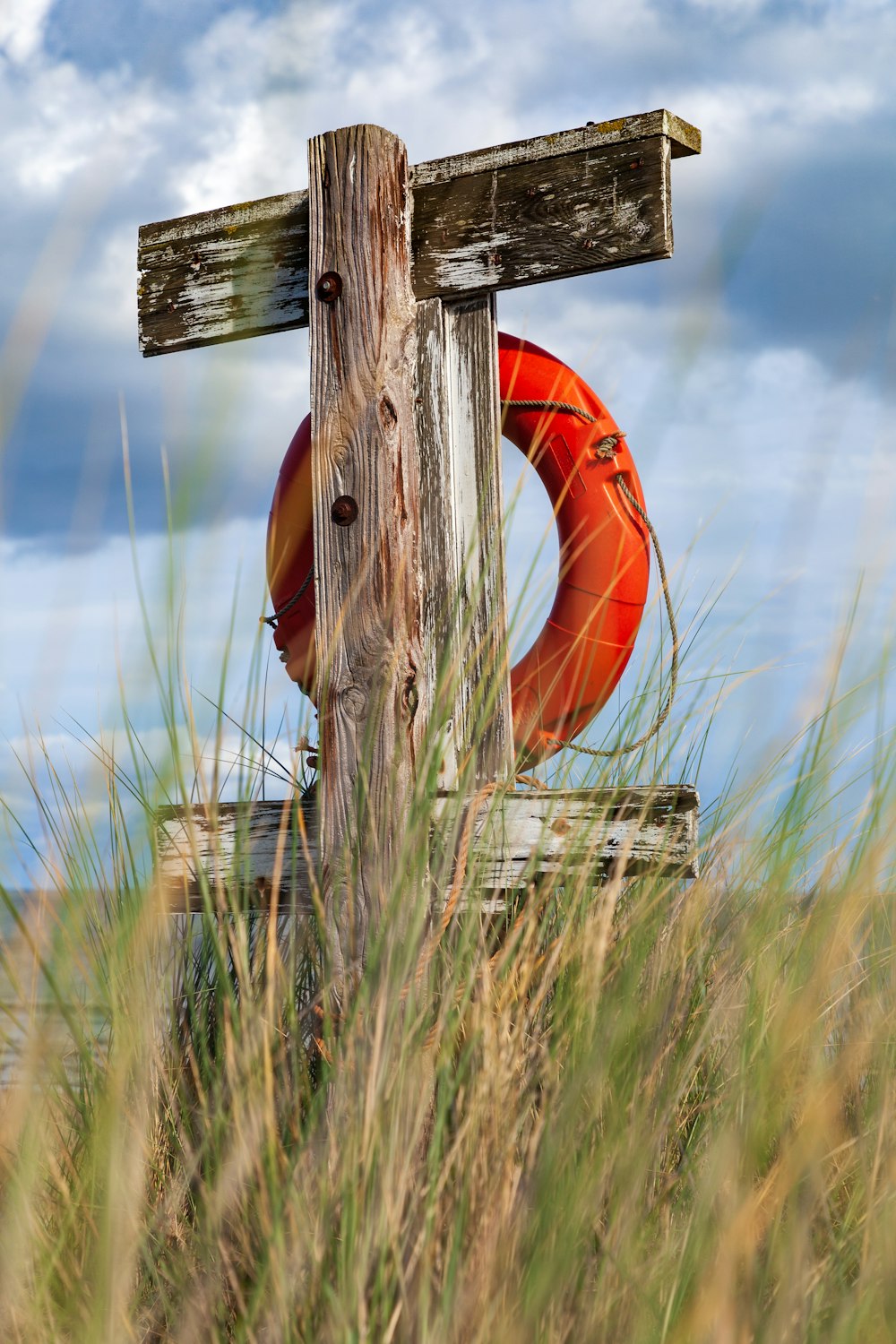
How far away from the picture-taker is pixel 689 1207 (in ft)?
5.24

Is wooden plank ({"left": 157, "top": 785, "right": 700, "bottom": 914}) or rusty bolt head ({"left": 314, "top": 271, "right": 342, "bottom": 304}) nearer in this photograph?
wooden plank ({"left": 157, "top": 785, "right": 700, "bottom": 914})

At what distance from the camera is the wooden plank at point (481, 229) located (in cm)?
233

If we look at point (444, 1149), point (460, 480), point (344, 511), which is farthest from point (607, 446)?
point (444, 1149)

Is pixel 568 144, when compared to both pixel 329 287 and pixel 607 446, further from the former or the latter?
pixel 607 446

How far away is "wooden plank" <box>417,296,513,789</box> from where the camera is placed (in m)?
2.38

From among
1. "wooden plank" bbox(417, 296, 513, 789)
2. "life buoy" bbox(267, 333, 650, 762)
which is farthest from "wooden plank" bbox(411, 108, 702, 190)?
"life buoy" bbox(267, 333, 650, 762)

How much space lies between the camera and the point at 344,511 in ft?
7.75

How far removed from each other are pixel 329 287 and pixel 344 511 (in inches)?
18.1

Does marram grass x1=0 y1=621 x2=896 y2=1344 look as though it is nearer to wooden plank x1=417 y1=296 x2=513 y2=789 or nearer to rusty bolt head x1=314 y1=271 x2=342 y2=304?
wooden plank x1=417 y1=296 x2=513 y2=789

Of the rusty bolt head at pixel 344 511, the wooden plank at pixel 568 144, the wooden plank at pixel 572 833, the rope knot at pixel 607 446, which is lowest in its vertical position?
the wooden plank at pixel 572 833

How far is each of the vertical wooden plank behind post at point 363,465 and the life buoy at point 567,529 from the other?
0.34m

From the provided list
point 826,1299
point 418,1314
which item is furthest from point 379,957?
point 826,1299

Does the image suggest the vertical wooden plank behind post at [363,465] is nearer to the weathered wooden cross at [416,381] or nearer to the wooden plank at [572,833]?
the weathered wooden cross at [416,381]

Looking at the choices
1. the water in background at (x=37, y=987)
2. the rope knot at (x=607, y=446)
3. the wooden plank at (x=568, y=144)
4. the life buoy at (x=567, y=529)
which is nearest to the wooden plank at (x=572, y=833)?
the water in background at (x=37, y=987)
